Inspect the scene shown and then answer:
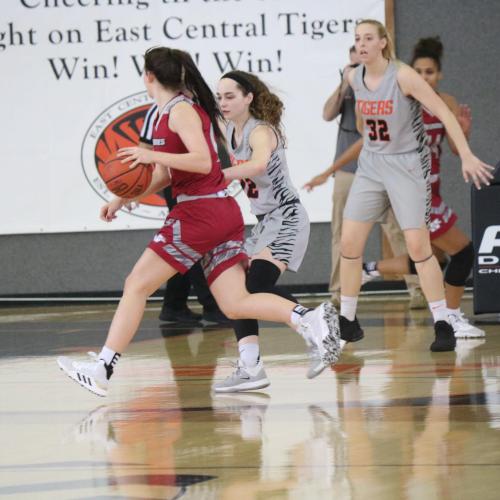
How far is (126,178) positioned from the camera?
19.7 feet

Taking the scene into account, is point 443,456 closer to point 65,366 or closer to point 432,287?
point 65,366

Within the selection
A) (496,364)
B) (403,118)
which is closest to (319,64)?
(403,118)

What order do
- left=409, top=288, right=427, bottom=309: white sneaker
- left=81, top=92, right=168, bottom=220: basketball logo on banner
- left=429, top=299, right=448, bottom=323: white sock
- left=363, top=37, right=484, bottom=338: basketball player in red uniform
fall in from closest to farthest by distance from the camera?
left=429, top=299, right=448, bottom=323: white sock → left=363, top=37, right=484, bottom=338: basketball player in red uniform → left=409, top=288, right=427, bottom=309: white sneaker → left=81, top=92, right=168, bottom=220: basketball logo on banner

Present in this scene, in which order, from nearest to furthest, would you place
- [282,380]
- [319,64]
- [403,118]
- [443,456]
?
1. [443,456]
2. [282,380]
3. [403,118]
4. [319,64]

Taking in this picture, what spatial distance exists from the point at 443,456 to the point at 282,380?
214cm

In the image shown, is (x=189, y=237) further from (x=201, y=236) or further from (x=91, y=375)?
(x=91, y=375)

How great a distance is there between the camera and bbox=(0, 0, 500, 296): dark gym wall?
39.4 ft

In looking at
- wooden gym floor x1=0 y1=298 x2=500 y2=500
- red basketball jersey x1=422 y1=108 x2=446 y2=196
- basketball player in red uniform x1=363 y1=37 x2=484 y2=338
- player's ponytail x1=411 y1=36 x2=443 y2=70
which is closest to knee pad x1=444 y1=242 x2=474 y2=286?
basketball player in red uniform x1=363 y1=37 x2=484 y2=338

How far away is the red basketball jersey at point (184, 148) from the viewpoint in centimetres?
605

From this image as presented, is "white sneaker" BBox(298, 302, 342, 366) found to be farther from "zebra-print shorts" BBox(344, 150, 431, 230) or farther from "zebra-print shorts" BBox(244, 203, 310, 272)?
"zebra-print shorts" BBox(344, 150, 431, 230)

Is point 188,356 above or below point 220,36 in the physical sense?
below

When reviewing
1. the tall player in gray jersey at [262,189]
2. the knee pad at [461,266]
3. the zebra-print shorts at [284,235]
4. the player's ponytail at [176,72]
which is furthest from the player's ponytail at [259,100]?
the knee pad at [461,266]

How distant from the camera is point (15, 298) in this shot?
12.4 m

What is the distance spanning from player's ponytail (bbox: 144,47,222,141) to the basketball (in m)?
0.40
